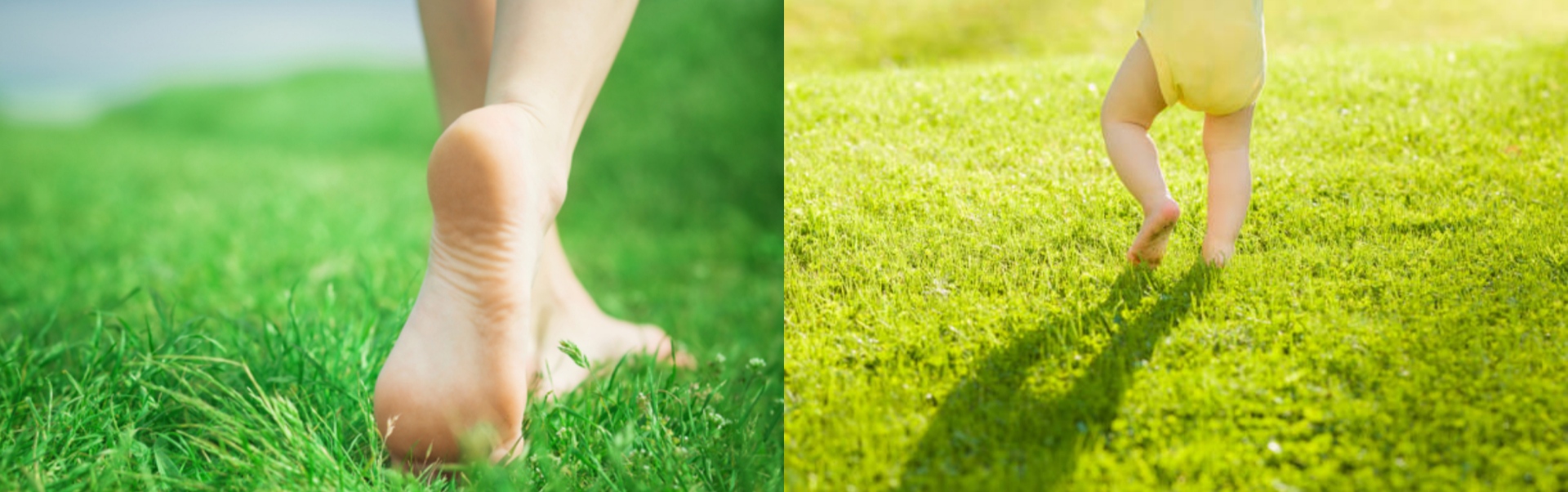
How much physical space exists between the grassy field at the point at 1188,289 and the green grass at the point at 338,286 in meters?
0.26

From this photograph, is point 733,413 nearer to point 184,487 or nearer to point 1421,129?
point 184,487

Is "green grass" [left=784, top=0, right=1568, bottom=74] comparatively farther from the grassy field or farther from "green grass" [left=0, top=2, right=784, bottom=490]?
"green grass" [left=0, top=2, right=784, bottom=490]

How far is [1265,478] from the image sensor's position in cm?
100

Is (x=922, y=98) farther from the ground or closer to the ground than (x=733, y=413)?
farther from the ground

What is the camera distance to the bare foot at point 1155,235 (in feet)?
3.93

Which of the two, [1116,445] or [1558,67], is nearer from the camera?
[1116,445]

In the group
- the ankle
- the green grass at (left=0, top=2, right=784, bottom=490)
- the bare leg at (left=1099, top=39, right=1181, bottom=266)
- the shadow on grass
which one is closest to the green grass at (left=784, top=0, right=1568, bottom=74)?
the bare leg at (left=1099, top=39, right=1181, bottom=266)

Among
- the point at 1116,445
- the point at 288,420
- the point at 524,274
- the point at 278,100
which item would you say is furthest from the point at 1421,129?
the point at 278,100

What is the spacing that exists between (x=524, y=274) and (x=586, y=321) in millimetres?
765

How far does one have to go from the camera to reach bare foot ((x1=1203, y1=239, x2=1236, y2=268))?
124 cm

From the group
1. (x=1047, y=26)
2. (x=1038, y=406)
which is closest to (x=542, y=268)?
(x=1047, y=26)

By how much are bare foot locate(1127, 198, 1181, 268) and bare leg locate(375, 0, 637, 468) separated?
77cm

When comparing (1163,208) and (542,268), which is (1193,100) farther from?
(542,268)

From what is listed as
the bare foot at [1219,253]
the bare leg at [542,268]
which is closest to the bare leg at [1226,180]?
the bare foot at [1219,253]
